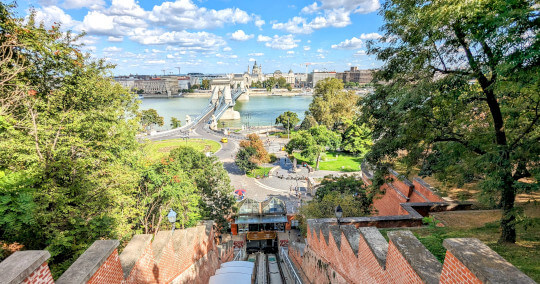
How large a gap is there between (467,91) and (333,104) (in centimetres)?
4166

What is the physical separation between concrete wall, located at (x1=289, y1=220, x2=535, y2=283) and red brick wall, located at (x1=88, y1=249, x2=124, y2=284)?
175 inches

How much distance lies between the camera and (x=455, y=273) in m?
3.00

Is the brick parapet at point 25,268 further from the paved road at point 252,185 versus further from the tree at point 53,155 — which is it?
the paved road at point 252,185

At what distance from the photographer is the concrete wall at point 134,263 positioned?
278 centimetres

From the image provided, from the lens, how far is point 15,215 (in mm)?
5867

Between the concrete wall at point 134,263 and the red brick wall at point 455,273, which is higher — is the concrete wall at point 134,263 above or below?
below

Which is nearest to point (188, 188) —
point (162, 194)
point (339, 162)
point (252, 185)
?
point (162, 194)

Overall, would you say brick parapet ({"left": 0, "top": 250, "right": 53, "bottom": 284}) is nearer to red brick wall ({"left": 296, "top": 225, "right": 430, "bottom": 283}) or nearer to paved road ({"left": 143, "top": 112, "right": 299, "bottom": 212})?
red brick wall ({"left": 296, "top": 225, "right": 430, "bottom": 283})

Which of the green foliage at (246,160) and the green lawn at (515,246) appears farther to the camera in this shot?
the green foliage at (246,160)

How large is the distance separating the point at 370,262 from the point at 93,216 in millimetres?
9026

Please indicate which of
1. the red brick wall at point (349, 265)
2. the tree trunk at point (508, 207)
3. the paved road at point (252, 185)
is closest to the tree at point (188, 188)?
the paved road at point (252, 185)

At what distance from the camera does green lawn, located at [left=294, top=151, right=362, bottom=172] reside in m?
33.4


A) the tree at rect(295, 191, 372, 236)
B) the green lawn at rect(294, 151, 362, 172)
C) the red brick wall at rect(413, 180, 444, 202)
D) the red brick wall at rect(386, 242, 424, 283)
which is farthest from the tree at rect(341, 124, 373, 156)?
the red brick wall at rect(386, 242, 424, 283)

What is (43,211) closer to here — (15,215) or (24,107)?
(15,215)
